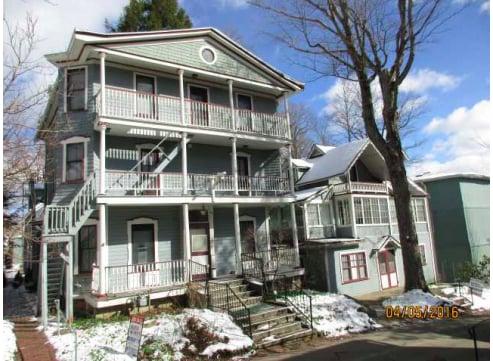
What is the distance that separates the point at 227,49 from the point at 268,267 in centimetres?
1009

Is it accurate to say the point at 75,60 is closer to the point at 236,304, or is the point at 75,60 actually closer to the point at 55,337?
the point at 55,337

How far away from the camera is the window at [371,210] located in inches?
839

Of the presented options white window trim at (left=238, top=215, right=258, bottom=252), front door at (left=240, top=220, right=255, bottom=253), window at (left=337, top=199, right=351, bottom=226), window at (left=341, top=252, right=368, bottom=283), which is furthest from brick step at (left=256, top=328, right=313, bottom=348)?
window at (left=337, top=199, right=351, bottom=226)

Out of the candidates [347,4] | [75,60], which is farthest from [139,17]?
[347,4]

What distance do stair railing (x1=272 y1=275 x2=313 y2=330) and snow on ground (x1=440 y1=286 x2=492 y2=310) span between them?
6.94 meters

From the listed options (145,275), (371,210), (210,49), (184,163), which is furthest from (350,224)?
(145,275)

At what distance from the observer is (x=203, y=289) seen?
45.1 feet

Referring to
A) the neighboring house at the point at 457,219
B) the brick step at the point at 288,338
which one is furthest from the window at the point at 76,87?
the neighboring house at the point at 457,219

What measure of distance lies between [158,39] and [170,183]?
598 centimetres

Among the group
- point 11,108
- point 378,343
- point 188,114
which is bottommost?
point 378,343

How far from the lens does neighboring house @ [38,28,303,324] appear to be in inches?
526

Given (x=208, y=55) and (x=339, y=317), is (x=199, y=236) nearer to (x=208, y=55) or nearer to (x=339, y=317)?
(x=339, y=317)

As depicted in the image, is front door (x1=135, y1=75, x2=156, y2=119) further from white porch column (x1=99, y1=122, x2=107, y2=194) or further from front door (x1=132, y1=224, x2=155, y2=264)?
front door (x1=132, y1=224, x2=155, y2=264)

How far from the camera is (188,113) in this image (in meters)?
16.0
